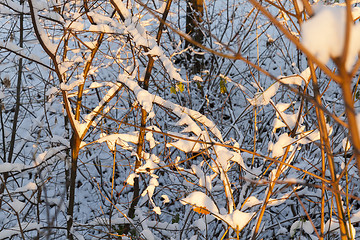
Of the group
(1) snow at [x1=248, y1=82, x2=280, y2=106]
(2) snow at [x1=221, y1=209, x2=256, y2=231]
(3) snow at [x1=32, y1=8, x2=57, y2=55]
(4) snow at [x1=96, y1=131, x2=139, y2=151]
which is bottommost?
(2) snow at [x1=221, y1=209, x2=256, y2=231]

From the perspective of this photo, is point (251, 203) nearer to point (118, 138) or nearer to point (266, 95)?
point (266, 95)

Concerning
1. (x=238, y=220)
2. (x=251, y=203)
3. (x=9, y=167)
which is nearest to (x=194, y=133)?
(x=251, y=203)

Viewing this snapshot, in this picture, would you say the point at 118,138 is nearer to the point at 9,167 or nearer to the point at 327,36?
the point at 9,167

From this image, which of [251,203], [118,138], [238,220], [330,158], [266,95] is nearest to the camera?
[330,158]

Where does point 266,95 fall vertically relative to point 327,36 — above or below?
above

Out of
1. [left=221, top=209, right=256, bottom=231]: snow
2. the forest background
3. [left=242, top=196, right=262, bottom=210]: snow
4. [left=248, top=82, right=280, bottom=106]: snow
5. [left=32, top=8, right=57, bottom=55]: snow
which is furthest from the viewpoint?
[left=32, top=8, right=57, bottom=55]: snow

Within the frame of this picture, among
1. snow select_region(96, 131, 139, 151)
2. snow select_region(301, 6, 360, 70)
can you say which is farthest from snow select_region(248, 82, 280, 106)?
snow select_region(301, 6, 360, 70)

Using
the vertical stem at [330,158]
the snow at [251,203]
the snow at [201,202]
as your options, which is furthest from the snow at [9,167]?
the vertical stem at [330,158]

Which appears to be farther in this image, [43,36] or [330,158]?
[43,36]

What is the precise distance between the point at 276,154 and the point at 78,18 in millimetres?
1506

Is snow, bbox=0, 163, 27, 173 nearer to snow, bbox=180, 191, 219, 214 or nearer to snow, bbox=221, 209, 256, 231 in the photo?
snow, bbox=180, 191, 219, 214

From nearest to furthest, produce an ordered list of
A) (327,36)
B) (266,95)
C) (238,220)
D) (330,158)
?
(327,36) < (330,158) < (238,220) < (266,95)

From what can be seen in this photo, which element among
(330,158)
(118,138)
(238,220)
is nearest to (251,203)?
(238,220)

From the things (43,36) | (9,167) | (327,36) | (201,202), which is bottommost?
(327,36)
